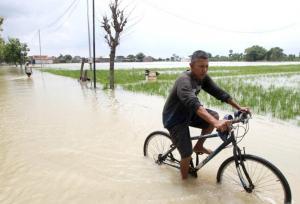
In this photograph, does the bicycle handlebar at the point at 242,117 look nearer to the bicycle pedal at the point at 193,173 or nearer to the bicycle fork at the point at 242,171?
the bicycle fork at the point at 242,171

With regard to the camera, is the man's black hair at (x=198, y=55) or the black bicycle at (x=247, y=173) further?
the man's black hair at (x=198, y=55)

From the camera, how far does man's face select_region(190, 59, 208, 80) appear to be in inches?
152

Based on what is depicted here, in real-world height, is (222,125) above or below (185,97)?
below

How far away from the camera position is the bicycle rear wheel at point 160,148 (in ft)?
16.4

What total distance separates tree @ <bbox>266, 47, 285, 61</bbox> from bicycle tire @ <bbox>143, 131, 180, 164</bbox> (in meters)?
105

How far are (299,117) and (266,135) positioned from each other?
241 cm

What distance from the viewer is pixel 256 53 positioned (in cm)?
10544

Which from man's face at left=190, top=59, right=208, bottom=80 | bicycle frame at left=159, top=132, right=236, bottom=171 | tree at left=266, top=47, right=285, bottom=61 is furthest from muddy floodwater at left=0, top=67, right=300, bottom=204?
tree at left=266, top=47, right=285, bottom=61

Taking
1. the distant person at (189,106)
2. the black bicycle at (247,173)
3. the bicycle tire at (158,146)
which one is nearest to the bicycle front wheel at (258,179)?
the black bicycle at (247,173)

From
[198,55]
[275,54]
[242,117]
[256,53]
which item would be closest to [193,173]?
[242,117]

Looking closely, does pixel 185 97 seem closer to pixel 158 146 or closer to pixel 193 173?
pixel 193 173

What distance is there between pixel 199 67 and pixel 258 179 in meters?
1.54

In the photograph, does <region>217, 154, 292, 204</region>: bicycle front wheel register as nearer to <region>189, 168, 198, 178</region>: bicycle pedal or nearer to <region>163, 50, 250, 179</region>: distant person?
<region>189, 168, 198, 178</region>: bicycle pedal

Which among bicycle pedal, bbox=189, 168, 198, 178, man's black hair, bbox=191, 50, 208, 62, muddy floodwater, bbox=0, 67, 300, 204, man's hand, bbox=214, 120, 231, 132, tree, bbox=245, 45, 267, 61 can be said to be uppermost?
tree, bbox=245, 45, 267, 61
